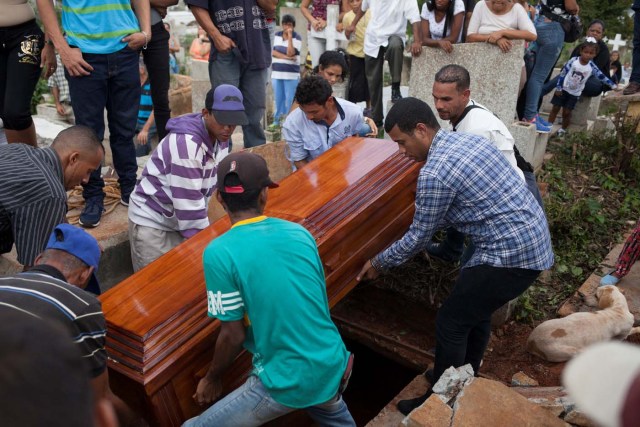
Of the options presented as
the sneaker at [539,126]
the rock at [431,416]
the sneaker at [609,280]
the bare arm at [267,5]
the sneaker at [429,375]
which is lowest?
the sneaker at [429,375]

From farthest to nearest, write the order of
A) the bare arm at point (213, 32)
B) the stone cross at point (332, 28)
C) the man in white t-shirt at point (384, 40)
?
the stone cross at point (332, 28)
the man in white t-shirt at point (384, 40)
the bare arm at point (213, 32)

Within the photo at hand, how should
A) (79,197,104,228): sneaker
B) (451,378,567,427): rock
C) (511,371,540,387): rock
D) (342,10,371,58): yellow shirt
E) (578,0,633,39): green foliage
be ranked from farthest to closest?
1. (578,0,633,39): green foliage
2. (342,10,371,58): yellow shirt
3. (79,197,104,228): sneaker
4. (511,371,540,387): rock
5. (451,378,567,427): rock

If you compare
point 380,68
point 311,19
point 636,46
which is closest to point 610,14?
point 636,46

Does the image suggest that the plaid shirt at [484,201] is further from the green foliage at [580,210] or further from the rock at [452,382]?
the green foliage at [580,210]

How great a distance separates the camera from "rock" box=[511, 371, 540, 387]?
10.9ft

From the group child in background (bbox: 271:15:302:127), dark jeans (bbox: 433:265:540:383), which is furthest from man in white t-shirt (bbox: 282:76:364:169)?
child in background (bbox: 271:15:302:127)

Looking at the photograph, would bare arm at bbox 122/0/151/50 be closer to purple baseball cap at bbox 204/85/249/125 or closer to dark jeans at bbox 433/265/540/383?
purple baseball cap at bbox 204/85/249/125

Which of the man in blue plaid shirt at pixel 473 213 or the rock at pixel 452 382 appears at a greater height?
the man in blue plaid shirt at pixel 473 213

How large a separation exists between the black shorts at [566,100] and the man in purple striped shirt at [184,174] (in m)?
5.27

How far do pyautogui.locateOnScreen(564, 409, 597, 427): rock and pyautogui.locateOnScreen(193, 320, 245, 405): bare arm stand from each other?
1.55m

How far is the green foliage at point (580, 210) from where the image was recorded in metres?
4.24

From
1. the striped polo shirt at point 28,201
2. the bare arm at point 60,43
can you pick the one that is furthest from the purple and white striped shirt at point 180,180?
the bare arm at point 60,43

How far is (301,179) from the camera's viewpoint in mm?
3361

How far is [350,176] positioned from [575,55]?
5358 mm
